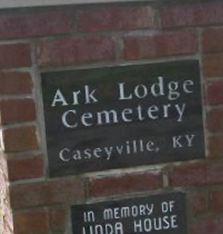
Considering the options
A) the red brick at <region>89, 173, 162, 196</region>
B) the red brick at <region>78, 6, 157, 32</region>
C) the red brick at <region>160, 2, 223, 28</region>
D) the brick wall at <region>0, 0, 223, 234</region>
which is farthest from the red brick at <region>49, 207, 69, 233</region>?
the red brick at <region>160, 2, 223, 28</region>

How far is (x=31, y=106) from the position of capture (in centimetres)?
215

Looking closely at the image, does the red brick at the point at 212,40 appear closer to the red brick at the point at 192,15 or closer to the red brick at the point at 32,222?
the red brick at the point at 192,15

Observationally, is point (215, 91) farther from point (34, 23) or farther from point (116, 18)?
point (34, 23)

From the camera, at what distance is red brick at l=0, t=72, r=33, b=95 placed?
6.98ft

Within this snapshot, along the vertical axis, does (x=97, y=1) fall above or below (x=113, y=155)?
Answer: above

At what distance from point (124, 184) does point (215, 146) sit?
1.14ft

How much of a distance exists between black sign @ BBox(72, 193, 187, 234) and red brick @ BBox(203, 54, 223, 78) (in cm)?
44

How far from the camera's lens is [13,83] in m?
2.13

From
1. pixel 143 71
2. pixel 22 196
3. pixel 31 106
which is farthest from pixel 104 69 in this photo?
pixel 22 196

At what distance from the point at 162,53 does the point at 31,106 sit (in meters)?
0.47

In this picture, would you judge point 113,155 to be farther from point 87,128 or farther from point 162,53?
point 162,53

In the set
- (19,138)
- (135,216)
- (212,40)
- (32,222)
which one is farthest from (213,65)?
(32,222)

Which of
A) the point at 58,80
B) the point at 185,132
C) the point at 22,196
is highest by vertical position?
the point at 58,80

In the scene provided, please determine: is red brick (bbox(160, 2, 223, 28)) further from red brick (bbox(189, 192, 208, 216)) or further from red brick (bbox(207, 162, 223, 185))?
red brick (bbox(189, 192, 208, 216))
